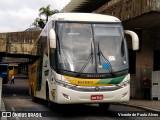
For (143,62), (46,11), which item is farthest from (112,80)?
(46,11)

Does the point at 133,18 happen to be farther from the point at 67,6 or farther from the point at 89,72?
the point at 67,6

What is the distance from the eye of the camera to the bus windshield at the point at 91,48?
13.5 meters

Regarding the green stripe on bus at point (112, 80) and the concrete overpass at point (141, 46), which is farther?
the concrete overpass at point (141, 46)

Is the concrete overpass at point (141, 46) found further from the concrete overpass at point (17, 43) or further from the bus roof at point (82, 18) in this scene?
the concrete overpass at point (17, 43)

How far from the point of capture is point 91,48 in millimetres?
13773

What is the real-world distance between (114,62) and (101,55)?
49 centimetres

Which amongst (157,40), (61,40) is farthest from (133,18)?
(61,40)

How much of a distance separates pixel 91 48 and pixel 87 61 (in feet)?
1.72

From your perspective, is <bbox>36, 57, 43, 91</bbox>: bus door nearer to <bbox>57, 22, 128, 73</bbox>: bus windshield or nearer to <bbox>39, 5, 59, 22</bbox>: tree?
<bbox>57, 22, 128, 73</bbox>: bus windshield

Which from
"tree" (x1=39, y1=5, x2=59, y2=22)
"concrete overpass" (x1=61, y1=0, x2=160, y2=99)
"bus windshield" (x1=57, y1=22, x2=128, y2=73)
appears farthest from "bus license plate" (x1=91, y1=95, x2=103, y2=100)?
"tree" (x1=39, y1=5, x2=59, y2=22)

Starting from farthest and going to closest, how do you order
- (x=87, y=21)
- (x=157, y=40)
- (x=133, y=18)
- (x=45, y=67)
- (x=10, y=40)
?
(x=10, y=40)
(x=157, y=40)
(x=133, y=18)
(x=45, y=67)
(x=87, y=21)

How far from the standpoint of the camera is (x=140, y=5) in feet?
68.2

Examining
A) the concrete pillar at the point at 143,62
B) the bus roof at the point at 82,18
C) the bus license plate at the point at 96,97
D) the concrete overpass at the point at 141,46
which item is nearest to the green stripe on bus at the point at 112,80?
the bus license plate at the point at 96,97

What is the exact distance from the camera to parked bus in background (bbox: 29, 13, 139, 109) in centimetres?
1322
